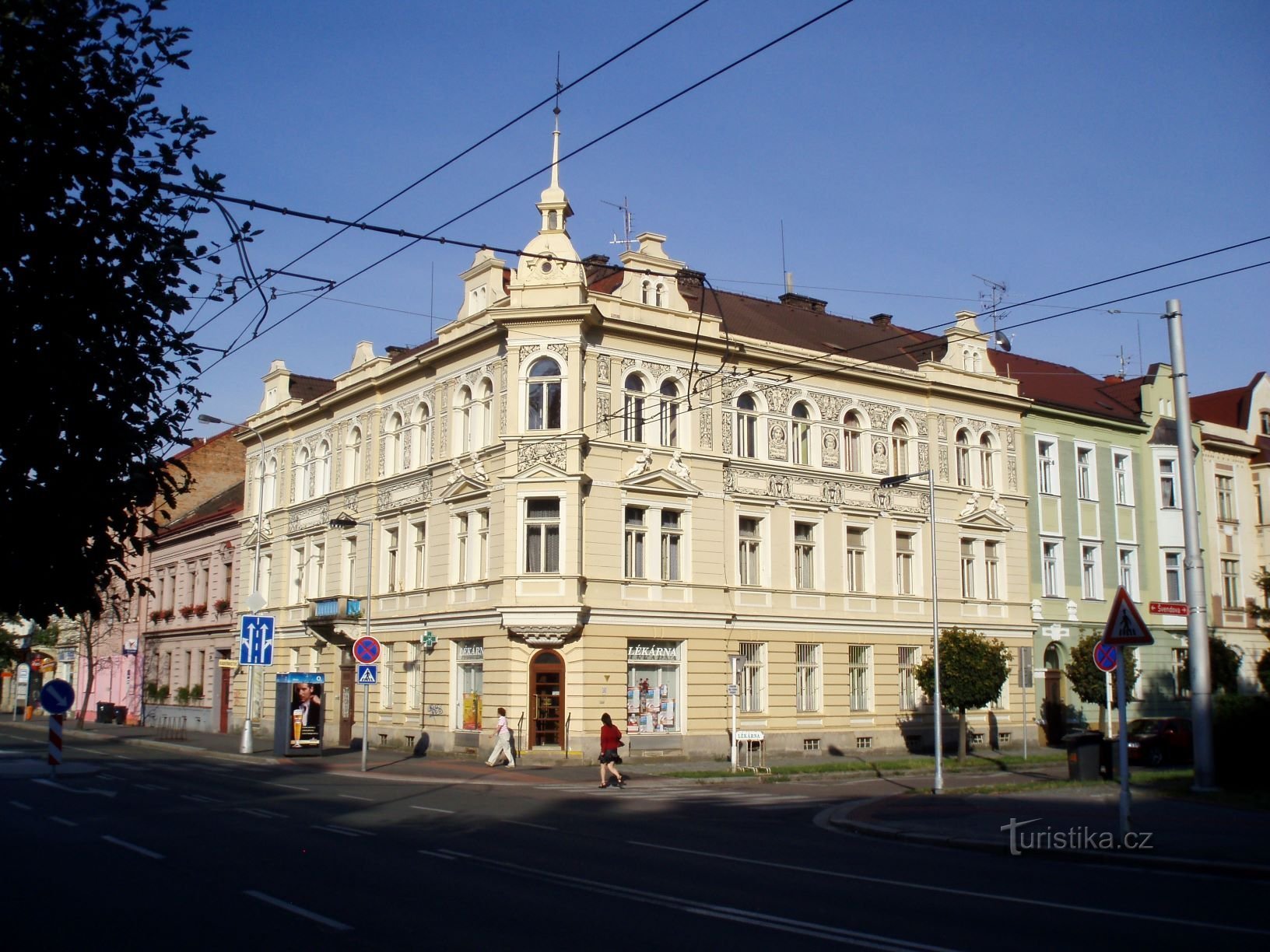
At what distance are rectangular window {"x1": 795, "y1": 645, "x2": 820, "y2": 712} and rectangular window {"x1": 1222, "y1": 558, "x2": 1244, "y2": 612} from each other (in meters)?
22.6

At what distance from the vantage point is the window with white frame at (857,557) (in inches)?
1574

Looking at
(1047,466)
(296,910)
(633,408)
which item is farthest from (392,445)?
(296,910)

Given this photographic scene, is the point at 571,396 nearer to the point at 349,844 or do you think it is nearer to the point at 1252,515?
the point at 349,844

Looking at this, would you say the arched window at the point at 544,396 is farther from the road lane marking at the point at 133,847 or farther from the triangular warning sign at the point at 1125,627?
the triangular warning sign at the point at 1125,627

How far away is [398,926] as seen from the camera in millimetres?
10055

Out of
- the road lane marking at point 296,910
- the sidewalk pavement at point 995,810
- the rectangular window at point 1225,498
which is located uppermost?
the rectangular window at point 1225,498

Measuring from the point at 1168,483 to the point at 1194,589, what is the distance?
2905 centimetres

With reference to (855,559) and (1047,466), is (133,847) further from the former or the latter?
(1047,466)

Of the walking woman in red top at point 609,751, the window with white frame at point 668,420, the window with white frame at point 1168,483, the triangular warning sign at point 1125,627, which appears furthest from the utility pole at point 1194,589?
the window with white frame at point 1168,483

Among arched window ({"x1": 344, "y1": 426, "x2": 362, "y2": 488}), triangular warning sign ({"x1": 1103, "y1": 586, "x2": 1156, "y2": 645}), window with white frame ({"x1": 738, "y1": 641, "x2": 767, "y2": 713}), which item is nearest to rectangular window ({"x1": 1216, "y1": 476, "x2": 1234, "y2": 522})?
window with white frame ({"x1": 738, "y1": 641, "x2": 767, "y2": 713})

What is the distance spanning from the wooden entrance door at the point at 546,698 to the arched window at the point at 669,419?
7161mm

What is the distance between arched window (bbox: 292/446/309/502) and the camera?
47.3 meters

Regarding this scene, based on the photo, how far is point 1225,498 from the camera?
2047 inches

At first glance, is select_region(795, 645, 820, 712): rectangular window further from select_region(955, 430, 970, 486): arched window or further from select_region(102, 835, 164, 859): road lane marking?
select_region(102, 835, 164, 859): road lane marking
